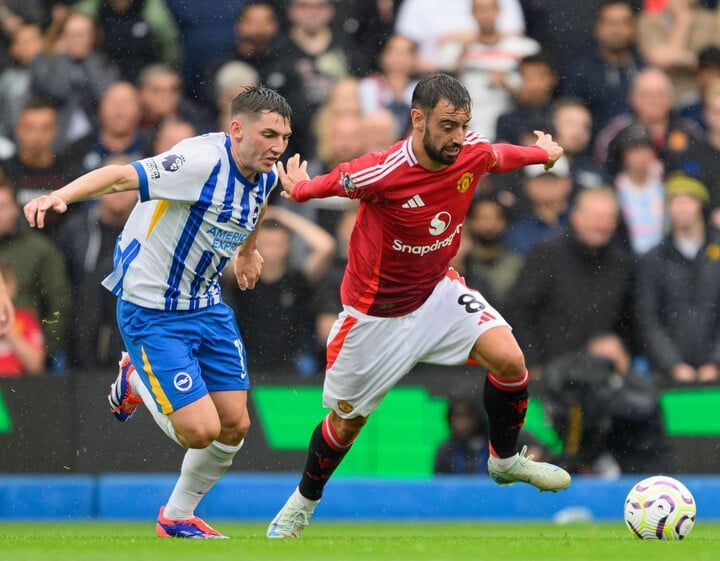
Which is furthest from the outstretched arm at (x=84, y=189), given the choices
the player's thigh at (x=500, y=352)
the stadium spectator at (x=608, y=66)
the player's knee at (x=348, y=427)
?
the stadium spectator at (x=608, y=66)

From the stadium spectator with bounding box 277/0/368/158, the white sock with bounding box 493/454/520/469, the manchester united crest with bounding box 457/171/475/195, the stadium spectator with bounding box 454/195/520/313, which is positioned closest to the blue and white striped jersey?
the manchester united crest with bounding box 457/171/475/195

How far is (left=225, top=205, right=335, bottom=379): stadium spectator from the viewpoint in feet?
35.8

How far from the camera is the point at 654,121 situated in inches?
451

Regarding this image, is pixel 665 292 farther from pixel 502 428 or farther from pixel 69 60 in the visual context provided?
pixel 69 60

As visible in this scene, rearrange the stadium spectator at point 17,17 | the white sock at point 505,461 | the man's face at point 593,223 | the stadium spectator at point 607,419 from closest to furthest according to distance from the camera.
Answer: the white sock at point 505,461 < the stadium spectator at point 607,419 < the man's face at point 593,223 < the stadium spectator at point 17,17

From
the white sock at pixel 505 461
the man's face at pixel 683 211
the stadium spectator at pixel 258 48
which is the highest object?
the stadium spectator at pixel 258 48

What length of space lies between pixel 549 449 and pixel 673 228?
1896mm

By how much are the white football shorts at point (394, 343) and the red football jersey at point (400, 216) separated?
2.7 inches

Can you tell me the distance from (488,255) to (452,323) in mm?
3116

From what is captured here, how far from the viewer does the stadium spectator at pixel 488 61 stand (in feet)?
37.8

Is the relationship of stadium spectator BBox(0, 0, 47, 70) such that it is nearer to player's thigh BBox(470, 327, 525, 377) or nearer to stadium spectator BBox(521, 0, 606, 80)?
stadium spectator BBox(521, 0, 606, 80)

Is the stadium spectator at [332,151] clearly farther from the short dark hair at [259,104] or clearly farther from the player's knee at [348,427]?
the short dark hair at [259,104]

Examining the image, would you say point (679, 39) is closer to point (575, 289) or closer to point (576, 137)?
point (576, 137)

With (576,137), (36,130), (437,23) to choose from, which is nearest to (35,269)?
(36,130)
